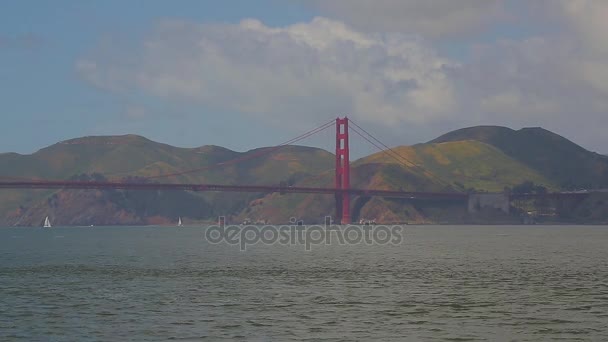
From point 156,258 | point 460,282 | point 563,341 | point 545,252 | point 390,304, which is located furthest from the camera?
point 545,252

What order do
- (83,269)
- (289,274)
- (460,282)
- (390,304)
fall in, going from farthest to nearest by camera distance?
(83,269) < (289,274) < (460,282) < (390,304)

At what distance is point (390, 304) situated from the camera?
133 feet

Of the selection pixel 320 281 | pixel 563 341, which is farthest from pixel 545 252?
pixel 563 341

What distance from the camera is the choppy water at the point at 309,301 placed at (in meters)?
32.2

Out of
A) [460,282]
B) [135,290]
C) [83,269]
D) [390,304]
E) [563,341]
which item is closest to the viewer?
[563,341]

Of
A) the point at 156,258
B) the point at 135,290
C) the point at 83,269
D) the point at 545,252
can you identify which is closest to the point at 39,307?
the point at 135,290

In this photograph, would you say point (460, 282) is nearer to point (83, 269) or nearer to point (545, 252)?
point (83, 269)

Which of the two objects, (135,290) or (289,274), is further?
(289,274)

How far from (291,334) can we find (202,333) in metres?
3.39

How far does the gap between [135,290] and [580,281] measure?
27792 millimetres

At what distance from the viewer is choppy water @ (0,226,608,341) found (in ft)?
106

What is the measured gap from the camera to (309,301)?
42.1m

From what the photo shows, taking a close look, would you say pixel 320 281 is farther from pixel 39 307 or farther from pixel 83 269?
pixel 83 269

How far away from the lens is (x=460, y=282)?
52688mm
